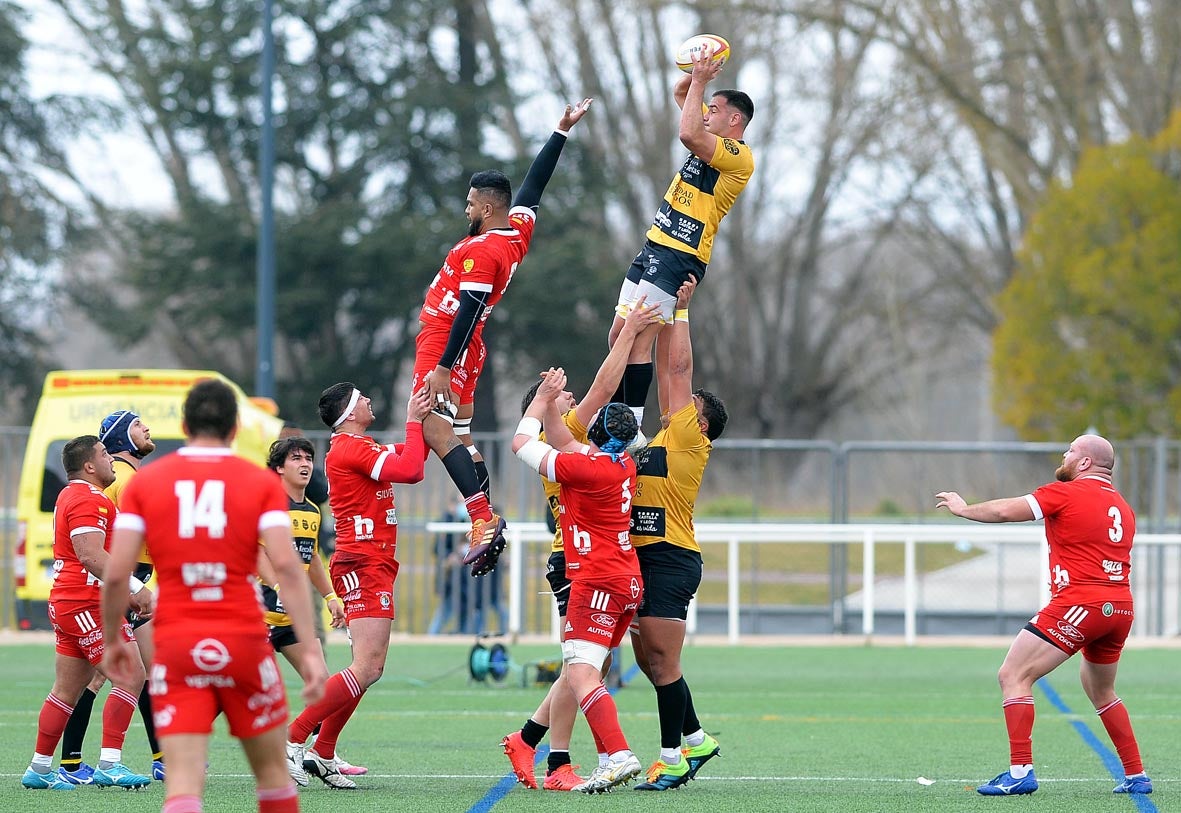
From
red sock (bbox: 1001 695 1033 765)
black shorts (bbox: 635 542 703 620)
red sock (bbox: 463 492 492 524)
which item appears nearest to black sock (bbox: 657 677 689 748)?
black shorts (bbox: 635 542 703 620)

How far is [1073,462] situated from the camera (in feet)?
28.5

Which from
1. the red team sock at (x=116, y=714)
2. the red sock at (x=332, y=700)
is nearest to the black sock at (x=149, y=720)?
the red team sock at (x=116, y=714)

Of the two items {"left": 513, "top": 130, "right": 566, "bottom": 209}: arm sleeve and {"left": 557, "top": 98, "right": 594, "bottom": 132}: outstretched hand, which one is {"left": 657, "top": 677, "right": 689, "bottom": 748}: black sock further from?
{"left": 557, "top": 98, "right": 594, "bottom": 132}: outstretched hand

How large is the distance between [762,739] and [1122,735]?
2898mm

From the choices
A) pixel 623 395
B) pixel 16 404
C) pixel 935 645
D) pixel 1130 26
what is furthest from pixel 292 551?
pixel 16 404

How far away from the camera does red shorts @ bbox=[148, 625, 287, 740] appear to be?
18.0ft

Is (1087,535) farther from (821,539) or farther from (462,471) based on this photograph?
(821,539)

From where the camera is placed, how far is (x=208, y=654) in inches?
216

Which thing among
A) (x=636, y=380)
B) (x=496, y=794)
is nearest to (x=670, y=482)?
(x=636, y=380)

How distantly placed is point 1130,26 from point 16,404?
23514 mm

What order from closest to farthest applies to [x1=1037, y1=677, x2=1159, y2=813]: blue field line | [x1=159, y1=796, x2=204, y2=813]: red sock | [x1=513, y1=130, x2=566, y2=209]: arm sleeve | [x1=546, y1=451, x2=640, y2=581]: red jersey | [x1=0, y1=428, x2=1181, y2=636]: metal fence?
[x1=159, y1=796, x2=204, y2=813]: red sock → [x1=1037, y1=677, x2=1159, y2=813]: blue field line → [x1=546, y1=451, x2=640, y2=581]: red jersey → [x1=513, y1=130, x2=566, y2=209]: arm sleeve → [x1=0, y1=428, x2=1181, y2=636]: metal fence

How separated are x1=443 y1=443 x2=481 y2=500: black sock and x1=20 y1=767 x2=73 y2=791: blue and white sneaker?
2.66 metres

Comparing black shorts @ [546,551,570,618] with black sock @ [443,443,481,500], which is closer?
black shorts @ [546,551,570,618]

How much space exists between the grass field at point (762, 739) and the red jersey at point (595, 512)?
1.19 meters
